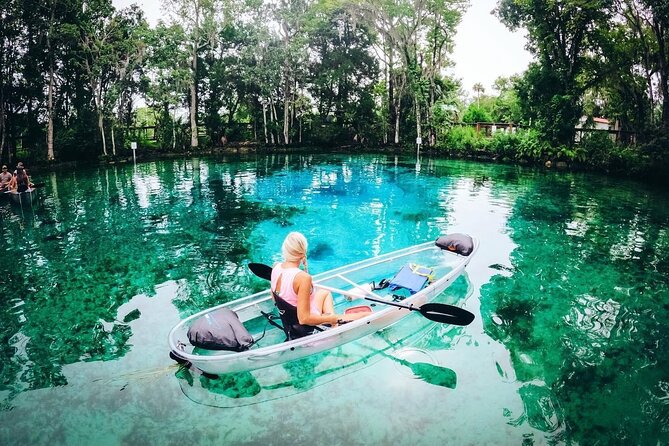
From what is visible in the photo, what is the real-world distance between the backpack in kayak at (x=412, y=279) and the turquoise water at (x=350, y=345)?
63 cm

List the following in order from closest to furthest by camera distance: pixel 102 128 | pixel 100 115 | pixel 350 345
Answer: pixel 350 345 → pixel 100 115 → pixel 102 128

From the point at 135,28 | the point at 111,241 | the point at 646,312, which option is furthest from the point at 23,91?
the point at 646,312

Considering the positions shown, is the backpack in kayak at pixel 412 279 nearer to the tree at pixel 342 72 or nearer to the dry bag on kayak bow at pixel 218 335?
the dry bag on kayak bow at pixel 218 335

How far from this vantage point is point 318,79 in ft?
114

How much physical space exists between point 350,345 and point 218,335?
1.99m

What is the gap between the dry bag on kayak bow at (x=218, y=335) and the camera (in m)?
4.96

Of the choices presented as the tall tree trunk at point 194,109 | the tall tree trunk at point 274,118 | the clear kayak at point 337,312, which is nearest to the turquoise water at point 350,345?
the clear kayak at point 337,312

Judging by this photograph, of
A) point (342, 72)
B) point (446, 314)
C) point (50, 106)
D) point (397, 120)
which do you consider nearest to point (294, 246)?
point (446, 314)

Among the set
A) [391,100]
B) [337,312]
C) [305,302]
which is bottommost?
[337,312]

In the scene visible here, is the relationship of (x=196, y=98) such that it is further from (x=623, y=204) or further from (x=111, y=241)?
(x=623, y=204)

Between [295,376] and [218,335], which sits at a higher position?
[218,335]

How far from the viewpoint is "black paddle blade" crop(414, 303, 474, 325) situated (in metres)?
5.54

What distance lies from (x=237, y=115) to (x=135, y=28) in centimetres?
1163

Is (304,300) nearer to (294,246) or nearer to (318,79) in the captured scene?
(294,246)
